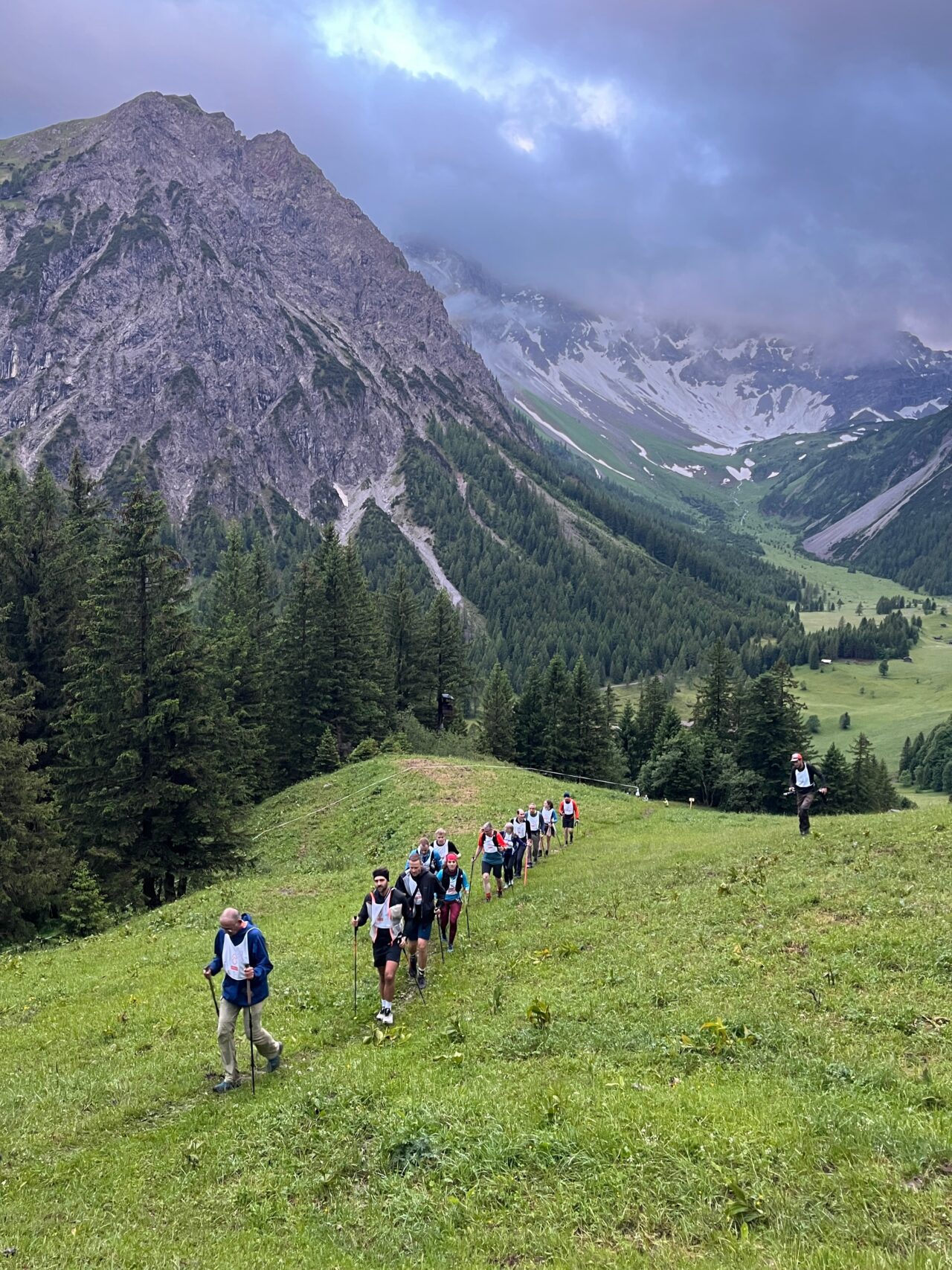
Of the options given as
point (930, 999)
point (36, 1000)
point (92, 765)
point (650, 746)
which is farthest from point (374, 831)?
A: point (650, 746)

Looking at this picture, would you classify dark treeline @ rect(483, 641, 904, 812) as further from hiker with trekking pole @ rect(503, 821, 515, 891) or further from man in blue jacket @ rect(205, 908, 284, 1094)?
man in blue jacket @ rect(205, 908, 284, 1094)

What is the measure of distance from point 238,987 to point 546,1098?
5.60 meters

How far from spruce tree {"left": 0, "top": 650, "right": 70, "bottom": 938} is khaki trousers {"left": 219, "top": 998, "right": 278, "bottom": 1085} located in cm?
1978

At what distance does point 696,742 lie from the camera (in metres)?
71.0

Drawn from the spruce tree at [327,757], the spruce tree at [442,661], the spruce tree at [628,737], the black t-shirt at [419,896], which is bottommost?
the spruce tree at [628,737]

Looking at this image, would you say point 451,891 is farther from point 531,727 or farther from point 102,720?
point 531,727

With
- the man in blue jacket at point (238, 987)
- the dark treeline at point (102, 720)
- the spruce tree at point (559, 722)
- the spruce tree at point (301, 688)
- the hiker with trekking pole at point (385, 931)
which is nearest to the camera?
the man in blue jacket at point (238, 987)

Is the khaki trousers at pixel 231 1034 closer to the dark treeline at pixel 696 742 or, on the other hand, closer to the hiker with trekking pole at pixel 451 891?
the hiker with trekking pole at pixel 451 891

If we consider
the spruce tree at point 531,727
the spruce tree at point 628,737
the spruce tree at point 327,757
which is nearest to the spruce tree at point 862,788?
the spruce tree at point 628,737

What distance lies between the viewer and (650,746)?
92625mm

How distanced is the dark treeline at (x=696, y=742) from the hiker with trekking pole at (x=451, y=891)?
5446cm

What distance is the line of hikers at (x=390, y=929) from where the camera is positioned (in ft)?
40.6

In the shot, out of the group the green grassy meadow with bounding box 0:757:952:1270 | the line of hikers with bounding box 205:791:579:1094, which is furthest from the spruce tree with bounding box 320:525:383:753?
the green grassy meadow with bounding box 0:757:952:1270

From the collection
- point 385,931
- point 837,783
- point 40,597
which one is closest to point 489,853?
point 385,931
